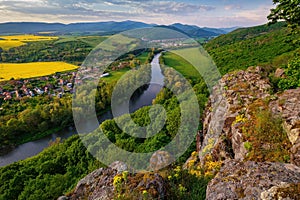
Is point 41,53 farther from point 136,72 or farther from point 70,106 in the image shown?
point 136,72

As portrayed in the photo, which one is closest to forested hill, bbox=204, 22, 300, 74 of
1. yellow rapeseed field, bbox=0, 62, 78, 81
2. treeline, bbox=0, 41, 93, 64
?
yellow rapeseed field, bbox=0, 62, 78, 81

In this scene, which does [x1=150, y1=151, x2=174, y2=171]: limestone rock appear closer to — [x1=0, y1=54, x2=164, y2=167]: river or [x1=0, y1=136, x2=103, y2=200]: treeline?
[x1=0, y1=136, x2=103, y2=200]: treeline

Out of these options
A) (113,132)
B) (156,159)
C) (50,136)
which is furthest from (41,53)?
(156,159)

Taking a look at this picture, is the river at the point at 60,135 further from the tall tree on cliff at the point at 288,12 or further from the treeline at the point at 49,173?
the tall tree on cliff at the point at 288,12

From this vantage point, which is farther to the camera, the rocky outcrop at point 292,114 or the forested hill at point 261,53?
the forested hill at point 261,53

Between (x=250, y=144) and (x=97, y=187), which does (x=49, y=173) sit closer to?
(x=97, y=187)

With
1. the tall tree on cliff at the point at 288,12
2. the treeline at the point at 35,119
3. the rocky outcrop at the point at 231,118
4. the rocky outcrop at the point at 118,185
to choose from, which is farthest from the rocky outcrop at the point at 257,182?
the treeline at the point at 35,119
